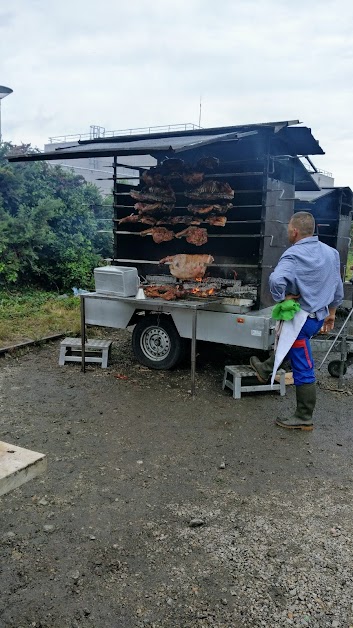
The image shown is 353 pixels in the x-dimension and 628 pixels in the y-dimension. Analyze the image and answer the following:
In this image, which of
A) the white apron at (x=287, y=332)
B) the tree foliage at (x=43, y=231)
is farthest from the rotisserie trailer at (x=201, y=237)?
the tree foliage at (x=43, y=231)

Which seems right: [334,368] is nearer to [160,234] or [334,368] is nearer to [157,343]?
[157,343]

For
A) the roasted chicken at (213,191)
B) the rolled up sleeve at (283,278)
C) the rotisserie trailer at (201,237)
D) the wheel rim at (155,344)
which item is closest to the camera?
the rolled up sleeve at (283,278)

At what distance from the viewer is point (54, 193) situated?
12438 mm

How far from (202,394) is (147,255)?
254 centimetres

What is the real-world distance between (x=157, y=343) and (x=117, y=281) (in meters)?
1.04

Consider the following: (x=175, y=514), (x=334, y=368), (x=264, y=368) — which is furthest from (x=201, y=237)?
(x=175, y=514)

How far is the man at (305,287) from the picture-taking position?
4.38m

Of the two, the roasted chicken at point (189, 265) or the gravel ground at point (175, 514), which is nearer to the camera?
the gravel ground at point (175, 514)

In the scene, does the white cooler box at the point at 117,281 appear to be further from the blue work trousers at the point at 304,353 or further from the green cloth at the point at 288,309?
the blue work trousers at the point at 304,353

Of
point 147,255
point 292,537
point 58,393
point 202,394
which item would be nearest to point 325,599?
point 292,537

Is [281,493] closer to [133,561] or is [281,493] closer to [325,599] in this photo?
[325,599]

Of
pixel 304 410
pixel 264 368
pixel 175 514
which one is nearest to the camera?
pixel 175 514

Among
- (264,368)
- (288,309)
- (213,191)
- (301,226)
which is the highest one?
(213,191)

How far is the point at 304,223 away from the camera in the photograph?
14.6 ft
